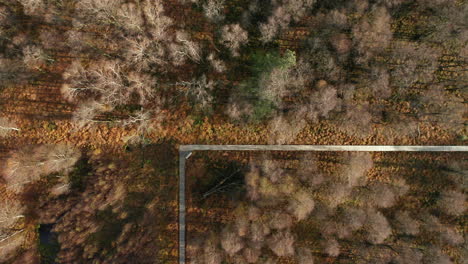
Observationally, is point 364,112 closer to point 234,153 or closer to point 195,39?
point 234,153

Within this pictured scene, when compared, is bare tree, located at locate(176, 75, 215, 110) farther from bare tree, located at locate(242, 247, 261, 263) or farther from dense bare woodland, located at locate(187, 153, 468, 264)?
bare tree, located at locate(242, 247, 261, 263)

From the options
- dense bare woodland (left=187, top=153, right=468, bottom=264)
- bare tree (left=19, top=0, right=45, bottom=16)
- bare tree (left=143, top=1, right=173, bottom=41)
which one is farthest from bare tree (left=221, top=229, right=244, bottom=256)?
bare tree (left=19, top=0, right=45, bottom=16)

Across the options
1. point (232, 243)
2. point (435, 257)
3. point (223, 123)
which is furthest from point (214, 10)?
point (435, 257)

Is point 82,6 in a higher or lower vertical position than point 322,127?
higher

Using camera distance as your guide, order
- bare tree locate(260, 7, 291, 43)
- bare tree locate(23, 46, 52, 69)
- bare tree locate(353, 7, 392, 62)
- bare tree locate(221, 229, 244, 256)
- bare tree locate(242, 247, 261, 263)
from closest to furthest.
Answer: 1. bare tree locate(260, 7, 291, 43)
2. bare tree locate(221, 229, 244, 256)
3. bare tree locate(242, 247, 261, 263)
4. bare tree locate(353, 7, 392, 62)
5. bare tree locate(23, 46, 52, 69)

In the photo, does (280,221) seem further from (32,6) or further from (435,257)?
(32,6)

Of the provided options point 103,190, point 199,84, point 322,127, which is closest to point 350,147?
point 322,127

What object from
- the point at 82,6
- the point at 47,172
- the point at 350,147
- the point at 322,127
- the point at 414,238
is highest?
the point at 82,6

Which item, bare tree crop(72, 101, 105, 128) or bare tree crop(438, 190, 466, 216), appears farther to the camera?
bare tree crop(72, 101, 105, 128)
